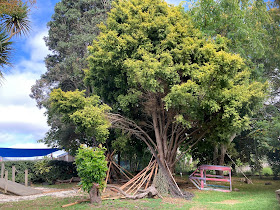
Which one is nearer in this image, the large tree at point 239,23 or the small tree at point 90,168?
the small tree at point 90,168

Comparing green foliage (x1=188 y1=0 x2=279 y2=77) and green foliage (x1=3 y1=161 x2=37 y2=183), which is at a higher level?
green foliage (x1=188 y1=0 x2=279 y2=77)

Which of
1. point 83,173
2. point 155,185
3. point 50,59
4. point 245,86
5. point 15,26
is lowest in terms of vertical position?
point 155,185

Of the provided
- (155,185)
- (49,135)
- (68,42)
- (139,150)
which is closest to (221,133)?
(155,185)

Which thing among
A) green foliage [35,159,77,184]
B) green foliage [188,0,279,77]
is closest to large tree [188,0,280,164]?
green foliage [188,0,279,77]

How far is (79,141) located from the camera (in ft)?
52.6

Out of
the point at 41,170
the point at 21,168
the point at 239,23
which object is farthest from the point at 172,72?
the point at 21,168

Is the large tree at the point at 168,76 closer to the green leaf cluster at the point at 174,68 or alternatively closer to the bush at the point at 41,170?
the green leaf cluster at the point at 174,68

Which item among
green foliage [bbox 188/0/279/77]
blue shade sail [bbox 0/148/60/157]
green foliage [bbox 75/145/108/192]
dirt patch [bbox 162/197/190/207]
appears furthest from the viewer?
blue shade sail [bbox 0/148/60/157]

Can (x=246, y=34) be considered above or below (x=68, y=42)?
below

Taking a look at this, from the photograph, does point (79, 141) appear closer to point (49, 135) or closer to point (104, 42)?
point (49, 135)

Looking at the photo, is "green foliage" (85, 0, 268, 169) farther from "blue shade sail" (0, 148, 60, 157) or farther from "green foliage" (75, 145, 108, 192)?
"blue shade sail" (0, 148, 60, 157)

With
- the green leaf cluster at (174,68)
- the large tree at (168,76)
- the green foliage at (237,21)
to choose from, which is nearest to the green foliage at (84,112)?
the large tree at (168,76)

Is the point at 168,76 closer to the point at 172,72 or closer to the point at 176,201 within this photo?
the point at 172,72

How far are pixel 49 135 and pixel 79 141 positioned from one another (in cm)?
229
